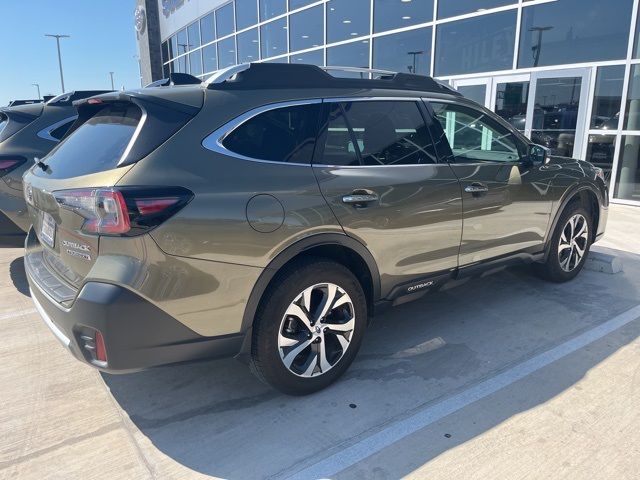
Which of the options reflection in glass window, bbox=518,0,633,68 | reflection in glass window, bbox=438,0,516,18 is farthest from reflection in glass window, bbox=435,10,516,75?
reflection in glass window, bbox=518,0,633,68

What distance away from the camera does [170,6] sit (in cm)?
2325

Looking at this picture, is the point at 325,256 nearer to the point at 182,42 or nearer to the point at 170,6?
the point at 182,42

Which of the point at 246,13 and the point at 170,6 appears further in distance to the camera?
the point at 170,6

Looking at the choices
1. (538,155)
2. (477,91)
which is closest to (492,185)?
(538,155)

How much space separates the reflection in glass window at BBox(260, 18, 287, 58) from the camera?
14844 millimetres

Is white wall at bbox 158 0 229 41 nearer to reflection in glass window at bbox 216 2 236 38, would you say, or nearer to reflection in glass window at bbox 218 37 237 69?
reflection in glass window at bbox 216 2 236 38

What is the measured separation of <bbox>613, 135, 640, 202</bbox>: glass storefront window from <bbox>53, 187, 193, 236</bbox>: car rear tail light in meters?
8.55

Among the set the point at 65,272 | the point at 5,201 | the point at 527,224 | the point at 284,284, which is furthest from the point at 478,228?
the point at 5,201

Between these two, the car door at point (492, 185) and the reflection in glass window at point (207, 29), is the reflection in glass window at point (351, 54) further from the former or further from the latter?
the car door at point (492, 185)

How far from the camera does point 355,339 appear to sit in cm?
297

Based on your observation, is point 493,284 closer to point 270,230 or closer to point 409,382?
point 409,382

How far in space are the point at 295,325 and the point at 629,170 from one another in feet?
26.6

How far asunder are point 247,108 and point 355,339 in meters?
1.47

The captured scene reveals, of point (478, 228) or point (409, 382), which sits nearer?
point (409, 382)
